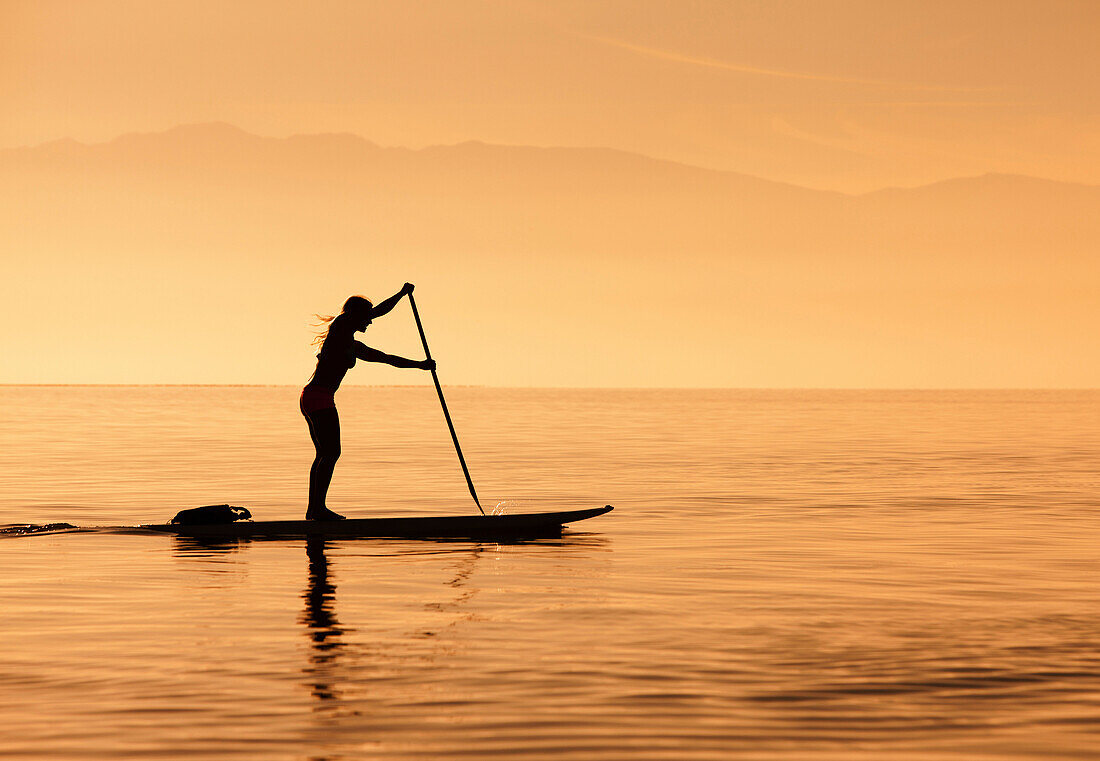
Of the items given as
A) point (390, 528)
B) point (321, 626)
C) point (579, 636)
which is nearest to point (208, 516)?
point (390, 528)

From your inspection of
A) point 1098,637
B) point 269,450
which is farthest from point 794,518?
point 269,450

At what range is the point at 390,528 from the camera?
17.0 meters

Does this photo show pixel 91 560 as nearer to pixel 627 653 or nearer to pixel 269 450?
pixel 627 653

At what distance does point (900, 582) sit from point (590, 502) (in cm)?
1039

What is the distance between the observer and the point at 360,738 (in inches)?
294

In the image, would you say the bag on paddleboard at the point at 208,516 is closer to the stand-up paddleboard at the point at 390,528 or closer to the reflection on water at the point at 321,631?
the stand-up paddleboard at the point at 390,528

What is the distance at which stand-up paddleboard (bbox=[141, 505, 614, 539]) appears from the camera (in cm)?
1686

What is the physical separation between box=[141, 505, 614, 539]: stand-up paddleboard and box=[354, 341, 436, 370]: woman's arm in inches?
77.7

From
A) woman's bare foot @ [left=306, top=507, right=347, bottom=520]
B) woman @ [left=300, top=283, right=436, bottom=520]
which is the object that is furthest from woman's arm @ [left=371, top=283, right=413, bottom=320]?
woman's bare foot @ [left=306, top=507, right=347, bottom=520]

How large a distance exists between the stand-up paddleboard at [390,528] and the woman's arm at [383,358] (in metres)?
1.97

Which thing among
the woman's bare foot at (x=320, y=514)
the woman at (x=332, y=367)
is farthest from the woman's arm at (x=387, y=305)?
the woman's bare foot at (x=320, y=514)

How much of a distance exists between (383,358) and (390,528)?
215cm

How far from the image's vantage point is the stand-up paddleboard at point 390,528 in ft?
55.3

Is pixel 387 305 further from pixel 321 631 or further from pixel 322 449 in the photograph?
pixel 321 631
